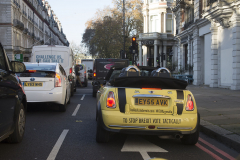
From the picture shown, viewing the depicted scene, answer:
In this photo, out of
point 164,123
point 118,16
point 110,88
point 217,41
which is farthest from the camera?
point 118,16

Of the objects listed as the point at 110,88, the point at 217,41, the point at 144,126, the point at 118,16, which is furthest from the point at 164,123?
the point at 118,16

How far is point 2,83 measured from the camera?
14.0ft

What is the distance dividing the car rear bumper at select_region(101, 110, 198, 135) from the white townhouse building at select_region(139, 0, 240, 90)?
45.9ft

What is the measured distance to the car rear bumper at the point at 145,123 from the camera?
16.2 ft

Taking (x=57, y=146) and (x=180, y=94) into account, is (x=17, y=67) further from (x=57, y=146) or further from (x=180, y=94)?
(x=180, y=94)

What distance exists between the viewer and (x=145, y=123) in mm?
4930

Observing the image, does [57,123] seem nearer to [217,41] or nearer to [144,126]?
[144,126]

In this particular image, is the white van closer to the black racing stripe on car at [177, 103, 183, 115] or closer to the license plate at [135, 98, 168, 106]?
the license plate at [135, 98, 168, 106]

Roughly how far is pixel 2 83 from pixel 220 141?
4.11 metres

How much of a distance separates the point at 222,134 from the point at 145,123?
184 centimetres

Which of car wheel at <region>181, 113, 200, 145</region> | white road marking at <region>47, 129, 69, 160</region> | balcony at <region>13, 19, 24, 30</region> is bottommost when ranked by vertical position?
white road marking at <region>47, 129, 69, 160</region>

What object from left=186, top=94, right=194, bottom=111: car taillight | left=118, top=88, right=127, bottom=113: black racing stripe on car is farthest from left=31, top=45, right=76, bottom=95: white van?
left=186, top=94, right=194, bottom=111: car taillight

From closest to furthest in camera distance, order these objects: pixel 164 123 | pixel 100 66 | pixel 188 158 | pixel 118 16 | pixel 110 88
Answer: pixel 188 158 → pixel 164 123 → pixel 110 88 → pixel 100 66 → pixel 118 16

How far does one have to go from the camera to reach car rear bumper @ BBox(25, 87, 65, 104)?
8.77 m
